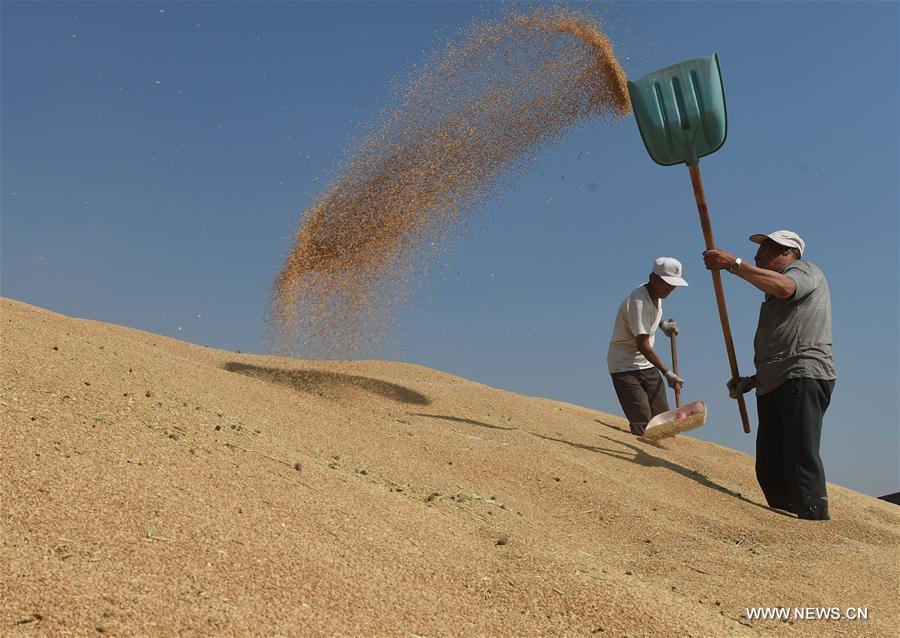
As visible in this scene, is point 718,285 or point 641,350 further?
point 641,350

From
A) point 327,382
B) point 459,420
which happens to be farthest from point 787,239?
point 327,382

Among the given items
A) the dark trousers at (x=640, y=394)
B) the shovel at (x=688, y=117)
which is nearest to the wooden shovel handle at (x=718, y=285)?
the shovel at (x=688, y=117)

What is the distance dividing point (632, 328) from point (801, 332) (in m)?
1.36

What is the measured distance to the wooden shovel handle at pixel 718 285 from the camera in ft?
15.4

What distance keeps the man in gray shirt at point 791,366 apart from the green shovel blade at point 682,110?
2.70ft

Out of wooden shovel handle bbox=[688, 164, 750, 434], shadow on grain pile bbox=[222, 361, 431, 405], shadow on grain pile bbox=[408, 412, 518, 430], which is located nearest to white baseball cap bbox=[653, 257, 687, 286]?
wooden shovel handle bbox=[688, 164, 750, 434]

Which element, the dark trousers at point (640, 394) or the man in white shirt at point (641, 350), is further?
the dark trousers at point (640, 394)

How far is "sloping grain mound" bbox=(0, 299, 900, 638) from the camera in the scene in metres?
1.98

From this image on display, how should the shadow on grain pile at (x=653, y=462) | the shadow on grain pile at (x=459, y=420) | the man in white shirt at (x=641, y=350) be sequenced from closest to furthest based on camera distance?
the shadow on grain pile at (x=653, y=462), the shadow on grain pile at (x=459, y=420), the man in white shirt at (x=641, y=350)

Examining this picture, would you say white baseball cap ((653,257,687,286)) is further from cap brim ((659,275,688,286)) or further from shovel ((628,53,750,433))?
shovel ((628,53,750,433))

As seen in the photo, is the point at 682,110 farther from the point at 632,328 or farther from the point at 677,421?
the point at 677,421

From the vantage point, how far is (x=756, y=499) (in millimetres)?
4695

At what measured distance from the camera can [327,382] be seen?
5.43 meters

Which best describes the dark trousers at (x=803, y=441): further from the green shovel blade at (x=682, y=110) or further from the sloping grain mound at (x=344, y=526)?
the green shovel blade at (x=682, y=110)
